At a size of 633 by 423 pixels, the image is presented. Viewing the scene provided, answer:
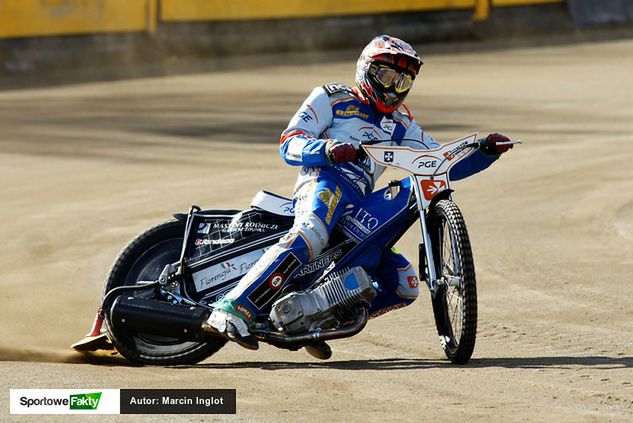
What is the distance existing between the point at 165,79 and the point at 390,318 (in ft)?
47.9

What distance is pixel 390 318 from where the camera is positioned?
9070 millimetres

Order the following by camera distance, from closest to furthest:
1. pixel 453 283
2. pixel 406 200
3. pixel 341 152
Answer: pixel 341 152, pixel 453 283, pixel 406 200

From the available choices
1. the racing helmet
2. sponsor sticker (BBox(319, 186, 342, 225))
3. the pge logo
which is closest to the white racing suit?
sponsor sticker (BBox(319, 186, 342, 225))

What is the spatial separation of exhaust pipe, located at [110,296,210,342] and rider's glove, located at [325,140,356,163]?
1.20 meters

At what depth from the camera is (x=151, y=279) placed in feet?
26.2

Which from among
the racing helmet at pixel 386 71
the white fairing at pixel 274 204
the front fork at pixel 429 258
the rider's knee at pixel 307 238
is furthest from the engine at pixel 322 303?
the racing helmet at pixel 386 71

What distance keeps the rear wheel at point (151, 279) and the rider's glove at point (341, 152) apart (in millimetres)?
1287

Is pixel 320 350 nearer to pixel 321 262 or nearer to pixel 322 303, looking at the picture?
pixel 322 303

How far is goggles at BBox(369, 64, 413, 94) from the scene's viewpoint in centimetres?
768

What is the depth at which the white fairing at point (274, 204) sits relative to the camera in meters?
7.77

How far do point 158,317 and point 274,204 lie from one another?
3.11ft

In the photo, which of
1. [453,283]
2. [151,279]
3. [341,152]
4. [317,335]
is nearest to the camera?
[341,152]

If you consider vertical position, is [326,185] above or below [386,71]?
below

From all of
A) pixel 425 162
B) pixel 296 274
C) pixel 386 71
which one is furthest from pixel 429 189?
pixel 296 274
